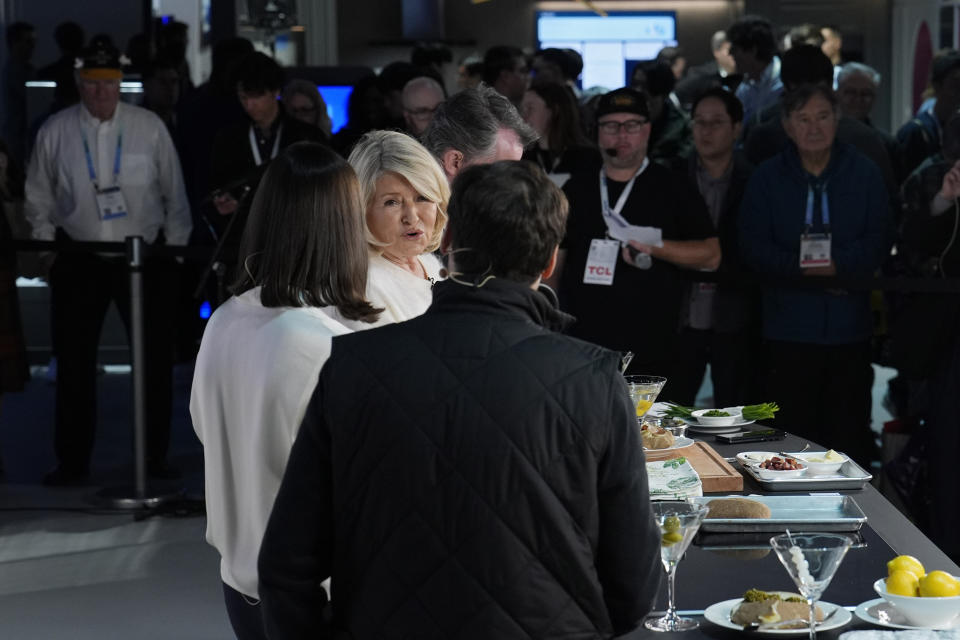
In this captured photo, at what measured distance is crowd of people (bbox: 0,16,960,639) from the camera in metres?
1.71

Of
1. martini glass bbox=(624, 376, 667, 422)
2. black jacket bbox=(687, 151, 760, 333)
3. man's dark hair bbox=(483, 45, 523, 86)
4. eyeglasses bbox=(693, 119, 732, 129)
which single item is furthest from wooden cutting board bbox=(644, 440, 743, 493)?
man's dark hair bbox=(483, 45, 523, 86)

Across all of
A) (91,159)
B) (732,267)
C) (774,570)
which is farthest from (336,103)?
(774,570)

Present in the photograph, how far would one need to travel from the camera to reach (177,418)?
23.6 ft

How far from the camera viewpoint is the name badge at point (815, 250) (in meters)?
4.94

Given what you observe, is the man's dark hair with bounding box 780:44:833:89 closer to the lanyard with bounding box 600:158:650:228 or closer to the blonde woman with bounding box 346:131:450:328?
the lanyard with bounding box 600:158:650:228

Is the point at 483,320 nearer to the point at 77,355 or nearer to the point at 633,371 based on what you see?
the point at 633,371

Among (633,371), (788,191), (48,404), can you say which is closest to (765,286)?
(788,191)

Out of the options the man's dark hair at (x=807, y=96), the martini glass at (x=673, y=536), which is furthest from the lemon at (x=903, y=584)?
the man's dark hair at (x=807, y=96)

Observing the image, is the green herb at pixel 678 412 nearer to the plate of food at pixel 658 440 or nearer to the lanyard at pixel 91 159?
the plate of food at pixel 658 440

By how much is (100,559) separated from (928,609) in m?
3.50

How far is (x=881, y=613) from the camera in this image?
200 cm

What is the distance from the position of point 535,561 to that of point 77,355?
4283 millimetres

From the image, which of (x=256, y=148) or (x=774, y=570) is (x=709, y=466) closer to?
(x=774, y=570)

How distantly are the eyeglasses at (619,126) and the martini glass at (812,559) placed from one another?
9.61 feet
